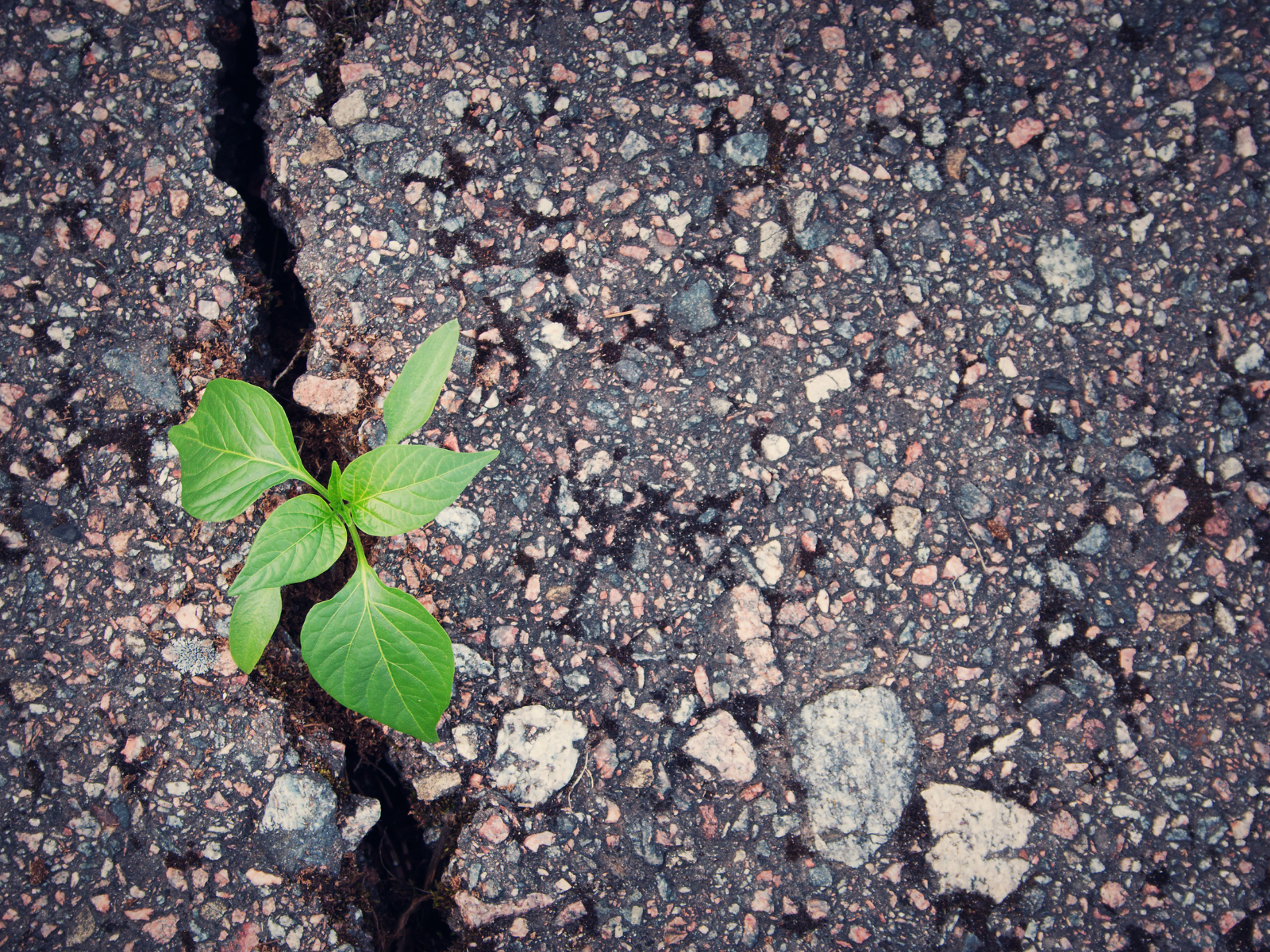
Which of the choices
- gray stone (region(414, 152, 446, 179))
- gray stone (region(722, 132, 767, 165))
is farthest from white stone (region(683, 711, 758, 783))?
gray stone (region(414, 152, 446, 179))

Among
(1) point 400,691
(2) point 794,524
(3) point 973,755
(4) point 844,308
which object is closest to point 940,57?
(4) point 844,308

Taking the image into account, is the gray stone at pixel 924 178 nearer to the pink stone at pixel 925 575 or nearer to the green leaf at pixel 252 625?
the pink stone at pixel 925 575

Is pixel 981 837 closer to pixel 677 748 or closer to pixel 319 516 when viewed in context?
pixel 677 748

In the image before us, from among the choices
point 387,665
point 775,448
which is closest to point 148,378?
point 387,665

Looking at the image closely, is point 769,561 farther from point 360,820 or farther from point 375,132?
point 375,132

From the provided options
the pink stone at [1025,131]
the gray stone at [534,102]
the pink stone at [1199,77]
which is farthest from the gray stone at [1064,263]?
the gray stone at [534,102]

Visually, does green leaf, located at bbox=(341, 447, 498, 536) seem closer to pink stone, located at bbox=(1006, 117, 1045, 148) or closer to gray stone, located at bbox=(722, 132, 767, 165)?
gray stone, located at bbox=(722, 132, 767, 165)
